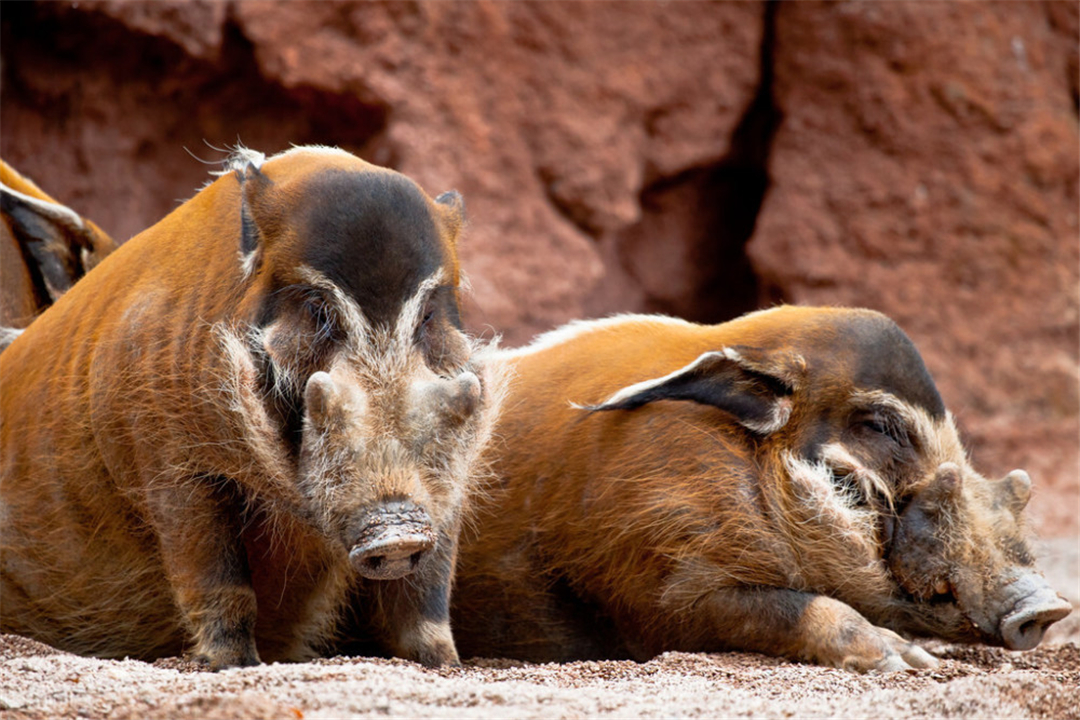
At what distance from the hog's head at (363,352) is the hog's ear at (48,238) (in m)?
1.93

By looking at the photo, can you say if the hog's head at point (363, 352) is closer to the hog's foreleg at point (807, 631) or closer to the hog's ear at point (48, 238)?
the hog's foreleg at point (807, 631)

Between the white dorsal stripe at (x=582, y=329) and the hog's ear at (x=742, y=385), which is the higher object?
the hog's ear at (x=742, y=385)

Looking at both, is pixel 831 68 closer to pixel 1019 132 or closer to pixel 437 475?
pixel 1019 132

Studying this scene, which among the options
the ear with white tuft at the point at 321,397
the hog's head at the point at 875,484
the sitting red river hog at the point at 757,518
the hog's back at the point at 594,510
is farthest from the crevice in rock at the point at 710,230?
the ear with white tuft at the point at 321,397

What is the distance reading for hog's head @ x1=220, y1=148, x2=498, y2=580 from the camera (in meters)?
2.90

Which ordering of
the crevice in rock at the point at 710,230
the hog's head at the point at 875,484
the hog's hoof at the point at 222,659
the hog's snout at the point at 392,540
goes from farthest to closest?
the crevice in rock at the point at 710,230 < the hog's head at the point at 875,484 < the hog's hoof at the point at 222,659 < the hog's snout at the point at 392,540

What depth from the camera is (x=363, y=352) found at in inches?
120

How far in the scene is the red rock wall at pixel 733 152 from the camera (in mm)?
6816

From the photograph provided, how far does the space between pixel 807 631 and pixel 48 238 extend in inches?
125

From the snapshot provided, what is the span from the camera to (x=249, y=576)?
338cm

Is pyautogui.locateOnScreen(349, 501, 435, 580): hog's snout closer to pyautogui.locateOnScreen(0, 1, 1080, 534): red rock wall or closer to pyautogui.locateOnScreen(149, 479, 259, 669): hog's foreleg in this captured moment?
pyautogui.locateOnScreen(149, 479, 259, 669): hog's foreleg

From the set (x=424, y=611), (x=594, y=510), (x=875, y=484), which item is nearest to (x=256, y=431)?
(x=424, y=611)

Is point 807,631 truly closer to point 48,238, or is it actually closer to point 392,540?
point 392,540

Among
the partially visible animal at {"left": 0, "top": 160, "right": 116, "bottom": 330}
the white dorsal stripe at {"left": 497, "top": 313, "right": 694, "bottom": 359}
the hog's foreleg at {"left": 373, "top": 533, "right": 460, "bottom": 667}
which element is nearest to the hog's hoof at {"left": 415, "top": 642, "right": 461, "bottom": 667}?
the hog's foreleg at {"left": 373, "top": 533, "right": 460, "bottom": 667}
